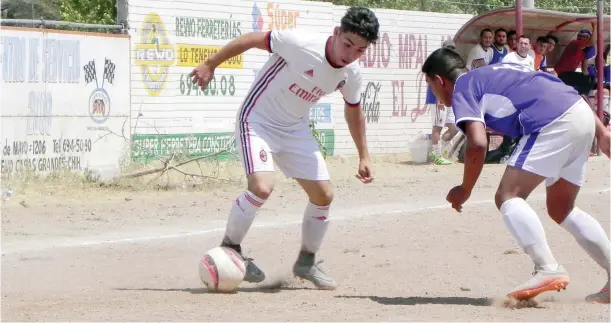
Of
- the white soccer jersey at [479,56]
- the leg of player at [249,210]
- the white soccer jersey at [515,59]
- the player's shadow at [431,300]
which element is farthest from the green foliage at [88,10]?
the player's shadow at [431,300]

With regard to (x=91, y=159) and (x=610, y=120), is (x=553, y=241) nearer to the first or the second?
(x=91, y=159)

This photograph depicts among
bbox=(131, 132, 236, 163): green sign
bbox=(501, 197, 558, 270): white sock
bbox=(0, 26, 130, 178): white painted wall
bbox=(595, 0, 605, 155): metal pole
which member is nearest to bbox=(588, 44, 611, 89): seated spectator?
bbox=(595, 0, 605, 155): metal pole

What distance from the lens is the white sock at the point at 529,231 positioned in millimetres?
6375

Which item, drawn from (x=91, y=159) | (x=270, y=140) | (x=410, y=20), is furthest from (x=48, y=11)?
(x=270, y=140)

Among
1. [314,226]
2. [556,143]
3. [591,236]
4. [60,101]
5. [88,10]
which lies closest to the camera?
[556,143]

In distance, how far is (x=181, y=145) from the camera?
16.2 m

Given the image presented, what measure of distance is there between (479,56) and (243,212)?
39.1ft

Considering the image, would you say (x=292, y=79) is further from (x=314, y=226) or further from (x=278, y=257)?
(x=278, y=257)

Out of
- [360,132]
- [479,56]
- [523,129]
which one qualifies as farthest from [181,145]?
[523,129]

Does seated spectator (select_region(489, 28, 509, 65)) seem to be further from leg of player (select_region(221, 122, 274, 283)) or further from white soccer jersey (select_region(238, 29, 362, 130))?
leg of player (select_region(221, 122, 274, 283))

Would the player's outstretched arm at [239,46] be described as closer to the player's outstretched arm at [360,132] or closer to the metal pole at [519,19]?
the player's outstretched arm at [360,132]

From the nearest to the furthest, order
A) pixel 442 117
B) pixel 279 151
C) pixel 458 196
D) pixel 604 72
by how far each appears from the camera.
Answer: pixel 458 196, pixel 279 151, pixel 442 117, pixel 604 72

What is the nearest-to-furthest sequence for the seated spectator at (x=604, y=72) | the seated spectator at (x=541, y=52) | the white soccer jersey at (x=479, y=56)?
the white soccer jersey at (x=479, y=56)
the seated spectator at (x=541, y=52)
the seated spectator at (x=604, y=72)

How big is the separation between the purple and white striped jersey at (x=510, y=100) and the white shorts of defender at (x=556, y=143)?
0.05 metres
